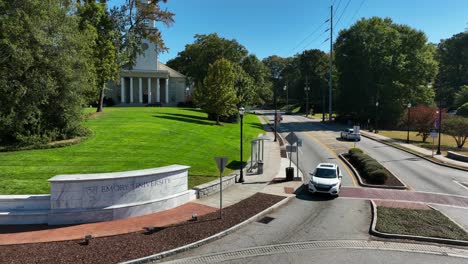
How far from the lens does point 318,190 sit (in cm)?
1770

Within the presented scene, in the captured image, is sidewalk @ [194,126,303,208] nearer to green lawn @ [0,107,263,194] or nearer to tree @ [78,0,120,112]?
green lawn @ [0,107,263,194]

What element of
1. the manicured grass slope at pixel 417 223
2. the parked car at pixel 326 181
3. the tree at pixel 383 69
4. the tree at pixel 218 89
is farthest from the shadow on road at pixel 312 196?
the tree at pixel 383 69

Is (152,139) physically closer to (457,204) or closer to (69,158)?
(69,158)

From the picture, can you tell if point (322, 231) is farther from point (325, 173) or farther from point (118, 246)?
point (118, 246)

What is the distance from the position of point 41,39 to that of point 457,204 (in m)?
23.3

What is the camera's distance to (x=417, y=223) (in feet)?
44.1

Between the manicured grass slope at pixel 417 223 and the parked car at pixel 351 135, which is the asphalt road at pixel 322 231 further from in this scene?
the parked car at pixel 351 135

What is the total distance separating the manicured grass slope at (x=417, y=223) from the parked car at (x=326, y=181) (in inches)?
102

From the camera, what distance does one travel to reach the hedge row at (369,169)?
20812mm

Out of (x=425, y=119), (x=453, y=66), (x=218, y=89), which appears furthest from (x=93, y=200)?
(x=453, y=66)

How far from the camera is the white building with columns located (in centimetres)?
6262

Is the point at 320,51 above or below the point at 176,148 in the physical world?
above

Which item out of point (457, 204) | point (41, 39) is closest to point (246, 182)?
point (457, 204)

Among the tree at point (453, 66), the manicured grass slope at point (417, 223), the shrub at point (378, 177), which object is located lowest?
the manicured grass slope at point (417, 223)
